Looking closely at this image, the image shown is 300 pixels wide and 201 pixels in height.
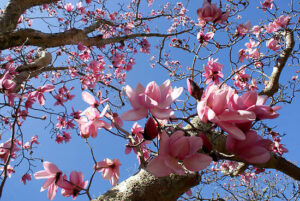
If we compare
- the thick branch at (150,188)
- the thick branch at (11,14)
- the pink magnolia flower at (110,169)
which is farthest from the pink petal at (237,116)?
the thick branch at (11,14)

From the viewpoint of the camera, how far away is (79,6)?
156 inches

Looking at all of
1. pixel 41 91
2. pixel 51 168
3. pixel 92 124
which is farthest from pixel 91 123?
pixel 41 91

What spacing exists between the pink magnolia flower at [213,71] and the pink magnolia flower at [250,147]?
0.94m

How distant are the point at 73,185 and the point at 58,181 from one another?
65 mm

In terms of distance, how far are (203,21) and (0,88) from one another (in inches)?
58.2

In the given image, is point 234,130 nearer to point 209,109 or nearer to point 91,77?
point 209,109

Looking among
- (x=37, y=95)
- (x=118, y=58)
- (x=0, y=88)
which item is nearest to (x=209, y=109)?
(x=0, y=88)

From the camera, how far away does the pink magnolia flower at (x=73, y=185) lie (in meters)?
0.82

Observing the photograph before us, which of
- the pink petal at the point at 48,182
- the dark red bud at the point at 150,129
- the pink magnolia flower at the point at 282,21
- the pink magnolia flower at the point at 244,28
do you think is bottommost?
the pink petal at the point at 48,182

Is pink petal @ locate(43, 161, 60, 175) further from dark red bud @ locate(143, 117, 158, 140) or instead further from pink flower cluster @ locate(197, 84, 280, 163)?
pink flower cluster @ locate(197, 84, 280, 163)

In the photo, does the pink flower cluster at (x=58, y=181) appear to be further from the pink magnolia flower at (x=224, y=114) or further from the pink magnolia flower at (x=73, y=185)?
the pink magnolia flower at (x=224, y=114)

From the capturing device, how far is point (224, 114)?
1.82 ft

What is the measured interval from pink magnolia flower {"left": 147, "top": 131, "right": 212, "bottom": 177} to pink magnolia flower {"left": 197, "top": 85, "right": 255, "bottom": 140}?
81 millimetres

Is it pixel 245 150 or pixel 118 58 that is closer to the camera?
pixel 245 150
